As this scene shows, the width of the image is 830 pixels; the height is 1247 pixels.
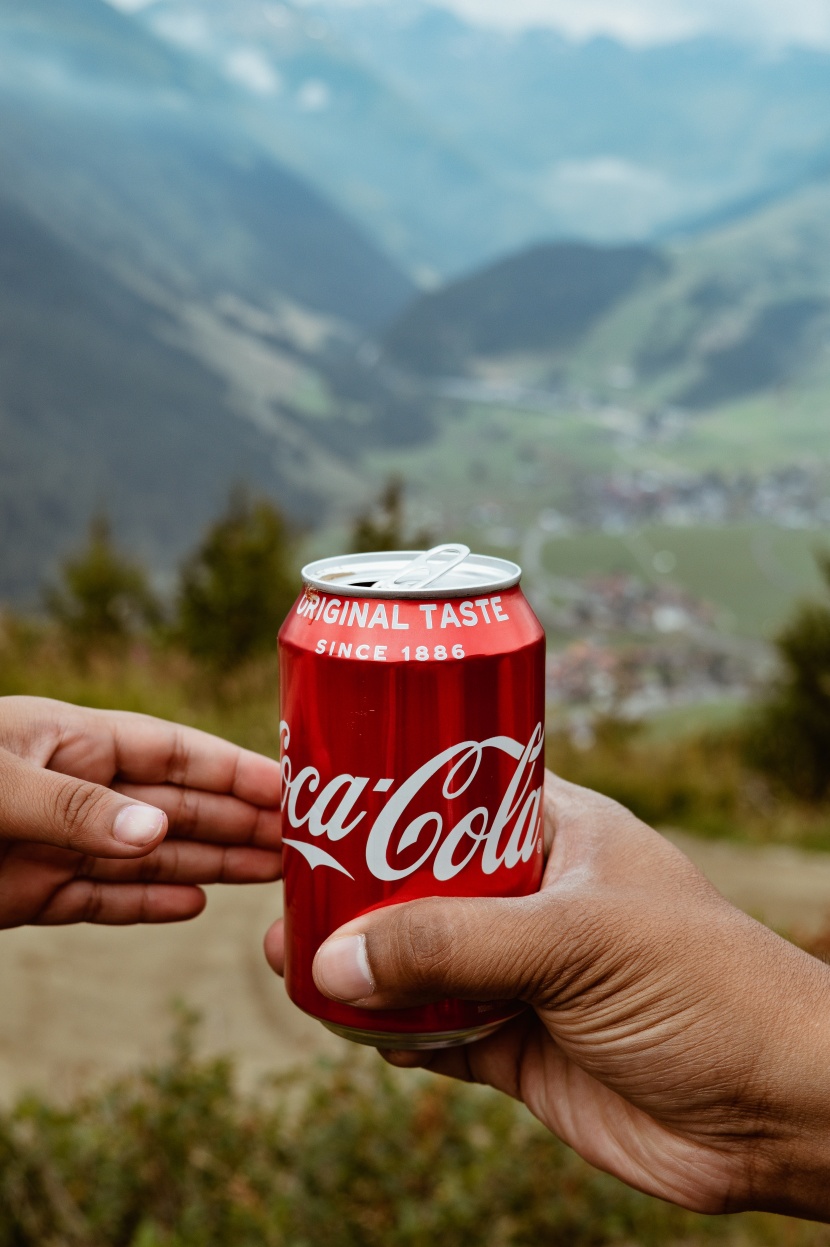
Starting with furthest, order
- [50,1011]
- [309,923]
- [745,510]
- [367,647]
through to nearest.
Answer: [745,510]
[50,1011]
[309,923]
[367,647]

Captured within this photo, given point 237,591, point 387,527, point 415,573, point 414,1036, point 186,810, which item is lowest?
point 414,1036

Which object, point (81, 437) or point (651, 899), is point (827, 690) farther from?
point (81, 437)

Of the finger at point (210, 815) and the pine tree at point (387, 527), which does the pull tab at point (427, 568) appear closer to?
the finger at point (210, 815)

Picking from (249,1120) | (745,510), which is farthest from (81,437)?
(249,1120)

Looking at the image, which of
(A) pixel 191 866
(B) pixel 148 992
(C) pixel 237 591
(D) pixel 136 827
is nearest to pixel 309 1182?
(A) pixel 191 866

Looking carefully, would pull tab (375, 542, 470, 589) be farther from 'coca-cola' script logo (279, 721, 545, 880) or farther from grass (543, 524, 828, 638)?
grass (543, 524, 828, 638)

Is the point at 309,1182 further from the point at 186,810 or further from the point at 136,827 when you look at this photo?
Answer: the point at 136,827

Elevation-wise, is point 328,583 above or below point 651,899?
above

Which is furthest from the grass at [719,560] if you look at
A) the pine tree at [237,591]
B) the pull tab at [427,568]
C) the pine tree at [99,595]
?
the pull tab at [427,568]
